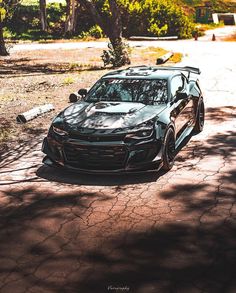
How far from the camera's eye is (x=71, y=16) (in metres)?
34.4

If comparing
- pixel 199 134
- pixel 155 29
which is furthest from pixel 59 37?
pixel 199 134

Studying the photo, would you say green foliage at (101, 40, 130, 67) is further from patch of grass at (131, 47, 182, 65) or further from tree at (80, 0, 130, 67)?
patch of grass at (131, 47, 182, 65)

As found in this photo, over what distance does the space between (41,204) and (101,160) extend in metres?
1.14

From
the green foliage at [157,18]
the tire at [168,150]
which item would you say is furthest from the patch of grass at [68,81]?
the green foliage at [157,18]

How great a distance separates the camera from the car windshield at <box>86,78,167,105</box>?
7.49m

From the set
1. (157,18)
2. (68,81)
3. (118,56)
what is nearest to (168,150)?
(68,81)

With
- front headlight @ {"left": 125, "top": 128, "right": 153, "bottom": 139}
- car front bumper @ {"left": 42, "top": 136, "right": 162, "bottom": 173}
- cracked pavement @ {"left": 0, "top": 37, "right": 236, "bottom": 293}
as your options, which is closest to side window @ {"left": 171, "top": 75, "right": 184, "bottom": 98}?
cracked pavement @ {"left": 0, "top": 37, "right": 236, "bottom": 293}

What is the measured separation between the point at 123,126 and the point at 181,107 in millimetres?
1730

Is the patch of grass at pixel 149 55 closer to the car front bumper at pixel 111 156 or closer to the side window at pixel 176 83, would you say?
the side window at pixel 176 83

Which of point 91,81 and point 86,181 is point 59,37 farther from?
point 86,181

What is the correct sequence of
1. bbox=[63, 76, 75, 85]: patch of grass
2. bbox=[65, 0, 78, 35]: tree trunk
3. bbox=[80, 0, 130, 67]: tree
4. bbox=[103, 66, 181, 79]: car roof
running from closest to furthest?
bbox=[103, 66, 181, 79]: car roof, bbox=[63, 76, 75, 85]: patch of grass, bbox=[80, 0, 130, 67]: tree, bbox=[65, 0, 78, 35]: tree trunk

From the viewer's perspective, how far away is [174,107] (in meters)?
7.37

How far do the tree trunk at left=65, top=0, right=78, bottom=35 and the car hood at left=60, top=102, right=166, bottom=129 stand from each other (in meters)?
27.9

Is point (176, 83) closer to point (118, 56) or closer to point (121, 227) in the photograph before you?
point (121, 227)
